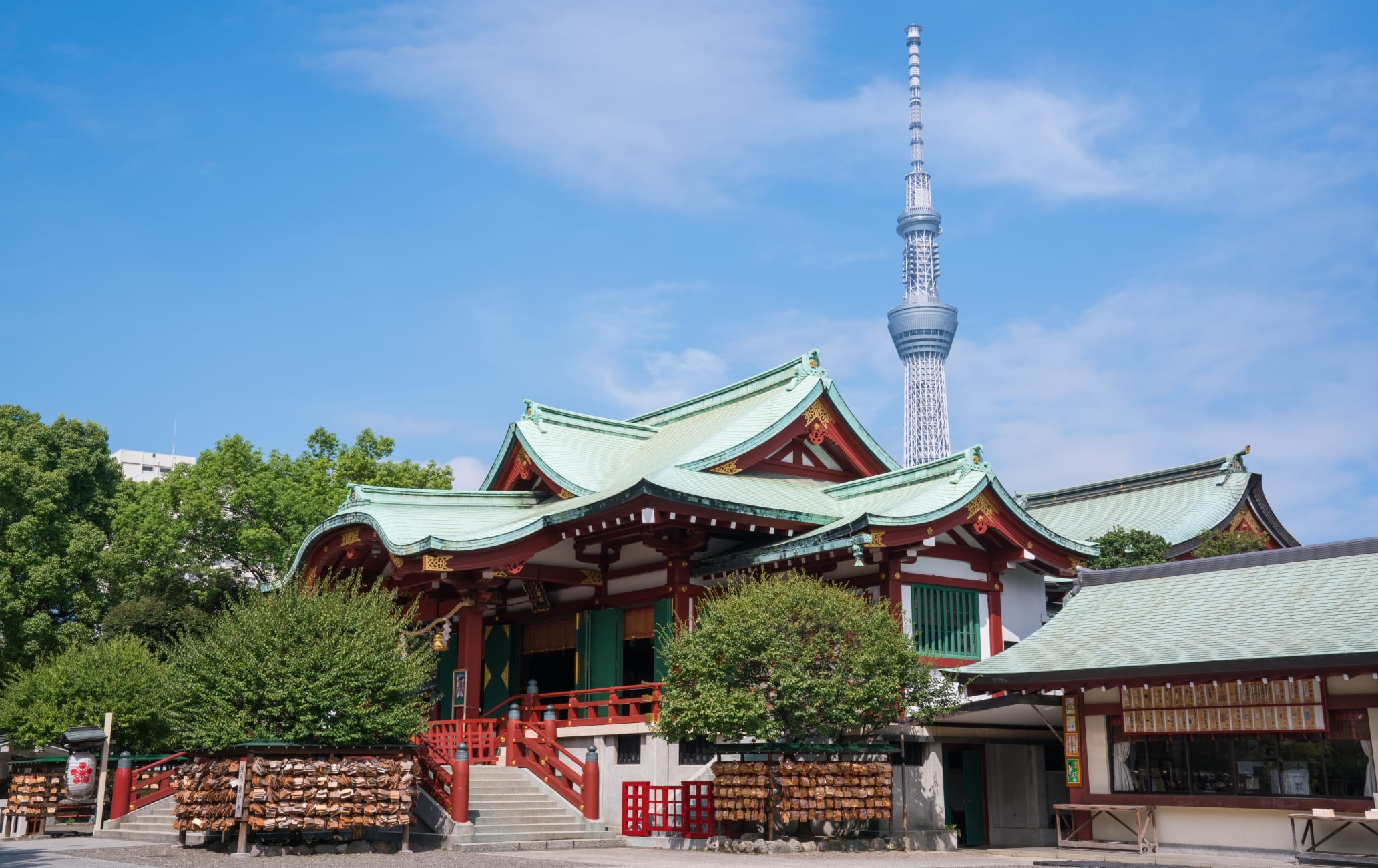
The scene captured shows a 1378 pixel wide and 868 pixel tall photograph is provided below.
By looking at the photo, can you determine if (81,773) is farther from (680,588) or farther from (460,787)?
(680,588)

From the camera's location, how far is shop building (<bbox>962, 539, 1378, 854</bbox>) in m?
18.9

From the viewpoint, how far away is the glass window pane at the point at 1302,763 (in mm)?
19250

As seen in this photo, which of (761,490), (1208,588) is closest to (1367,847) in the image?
(1208,588)

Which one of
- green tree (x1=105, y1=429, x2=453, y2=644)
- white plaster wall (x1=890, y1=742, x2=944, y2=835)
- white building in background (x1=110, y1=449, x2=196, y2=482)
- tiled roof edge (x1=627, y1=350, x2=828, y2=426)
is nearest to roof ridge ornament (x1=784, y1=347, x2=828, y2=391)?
tiled roof edge (x1=627, y1=350, x2=828, y2=426)

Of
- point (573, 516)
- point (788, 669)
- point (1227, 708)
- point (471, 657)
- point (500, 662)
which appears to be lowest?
point (1227, 708)

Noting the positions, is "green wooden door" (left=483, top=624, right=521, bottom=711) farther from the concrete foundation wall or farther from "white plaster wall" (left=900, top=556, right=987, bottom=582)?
the concrete foundation wall

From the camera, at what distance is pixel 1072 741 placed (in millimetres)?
22281

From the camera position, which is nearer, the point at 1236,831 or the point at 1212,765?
the point at 1236,831

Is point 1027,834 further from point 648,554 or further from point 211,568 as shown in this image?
point 211,568

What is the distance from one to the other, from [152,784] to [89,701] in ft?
10.7

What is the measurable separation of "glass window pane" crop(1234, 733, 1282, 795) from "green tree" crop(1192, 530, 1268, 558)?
15.5 m

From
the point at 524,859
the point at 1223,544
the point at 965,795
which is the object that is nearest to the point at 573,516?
the point at 524,859

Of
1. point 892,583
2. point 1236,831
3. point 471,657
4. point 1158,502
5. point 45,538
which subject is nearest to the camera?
point 1236,831

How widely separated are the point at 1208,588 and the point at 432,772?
46.5ft
